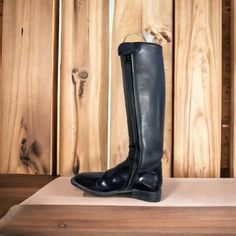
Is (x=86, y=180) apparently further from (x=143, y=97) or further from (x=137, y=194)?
(x=143, y=97)

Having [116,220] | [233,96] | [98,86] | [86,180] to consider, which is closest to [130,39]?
[98,86]

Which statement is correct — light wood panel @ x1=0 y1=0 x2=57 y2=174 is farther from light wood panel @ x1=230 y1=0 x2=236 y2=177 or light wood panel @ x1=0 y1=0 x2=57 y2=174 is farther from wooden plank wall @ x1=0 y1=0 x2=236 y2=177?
light wood panel @ x1=230 y1=0 x2=236 y2=177

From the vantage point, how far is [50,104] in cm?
104

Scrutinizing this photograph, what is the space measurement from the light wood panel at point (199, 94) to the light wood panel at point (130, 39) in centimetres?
3

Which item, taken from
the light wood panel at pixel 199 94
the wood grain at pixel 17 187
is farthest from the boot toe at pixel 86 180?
the light wood panel at pixel 199 94

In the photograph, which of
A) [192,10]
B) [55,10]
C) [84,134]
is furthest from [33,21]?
[192,10]

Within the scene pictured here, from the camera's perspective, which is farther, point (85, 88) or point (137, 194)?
point (85, 88)

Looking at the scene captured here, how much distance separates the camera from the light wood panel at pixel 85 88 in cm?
102

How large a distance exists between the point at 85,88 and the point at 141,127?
0.39 meters

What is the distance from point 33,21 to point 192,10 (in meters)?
0.57

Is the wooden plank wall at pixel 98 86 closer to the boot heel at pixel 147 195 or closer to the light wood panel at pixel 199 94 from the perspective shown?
the light wood panel at pixel 199 94

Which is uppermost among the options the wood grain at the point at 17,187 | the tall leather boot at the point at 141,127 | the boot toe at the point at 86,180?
the tall leather boot at the point at 141,127

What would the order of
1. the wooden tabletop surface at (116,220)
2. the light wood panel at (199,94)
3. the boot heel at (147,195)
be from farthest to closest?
the light wood panel at (199,94), the boot heel at (147,195), the wooden tabletop surface at (116,220)

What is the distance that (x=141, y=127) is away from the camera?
69cm
